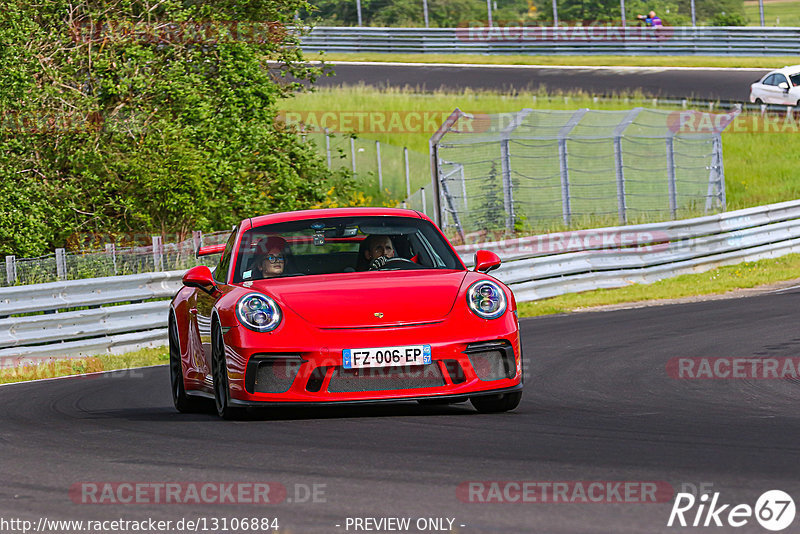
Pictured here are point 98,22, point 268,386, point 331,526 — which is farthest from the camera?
point 98,22

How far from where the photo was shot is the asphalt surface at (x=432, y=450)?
5059 millimetres

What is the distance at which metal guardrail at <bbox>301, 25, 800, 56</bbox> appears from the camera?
155ft

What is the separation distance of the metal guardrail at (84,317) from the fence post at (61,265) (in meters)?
0.42

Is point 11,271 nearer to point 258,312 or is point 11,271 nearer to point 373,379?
point 258,312

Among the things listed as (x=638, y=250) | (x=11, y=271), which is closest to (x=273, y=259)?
(x=11, y=271)

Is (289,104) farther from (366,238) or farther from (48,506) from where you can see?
(48,506)

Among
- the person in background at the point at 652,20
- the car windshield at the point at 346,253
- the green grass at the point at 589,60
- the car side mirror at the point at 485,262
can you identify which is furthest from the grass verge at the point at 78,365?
the person in background at the point at 652,20

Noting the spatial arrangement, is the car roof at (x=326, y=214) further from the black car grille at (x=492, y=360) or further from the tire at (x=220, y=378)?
the black car grille at (x=492, y=360)

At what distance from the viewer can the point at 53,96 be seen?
21.9 meters

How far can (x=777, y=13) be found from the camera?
6525cm

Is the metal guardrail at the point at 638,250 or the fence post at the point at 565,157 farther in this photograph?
the fence post at the point at 565,157

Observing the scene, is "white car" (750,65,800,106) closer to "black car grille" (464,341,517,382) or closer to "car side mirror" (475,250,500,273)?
"car side mirror" (475,250,500,273)

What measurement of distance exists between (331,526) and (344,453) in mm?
1614

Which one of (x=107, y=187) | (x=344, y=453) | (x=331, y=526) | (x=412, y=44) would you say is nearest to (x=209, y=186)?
(x=107, y=187)
